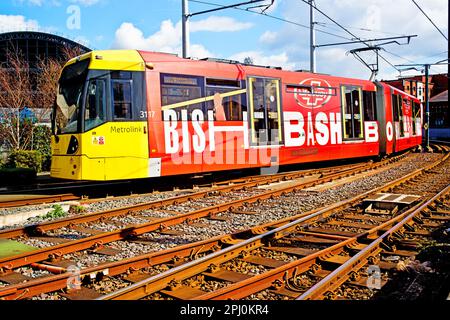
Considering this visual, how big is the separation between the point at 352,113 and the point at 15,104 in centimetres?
1537

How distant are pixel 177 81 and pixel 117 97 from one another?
173cm

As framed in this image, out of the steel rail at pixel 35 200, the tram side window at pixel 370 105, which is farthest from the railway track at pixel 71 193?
the tram side window at pixel 370 105

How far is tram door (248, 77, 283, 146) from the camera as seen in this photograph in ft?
43.5

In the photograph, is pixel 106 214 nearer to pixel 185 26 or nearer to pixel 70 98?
pixel 70 98

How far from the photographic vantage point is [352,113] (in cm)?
1686

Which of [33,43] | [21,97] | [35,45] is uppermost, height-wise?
[33,43]

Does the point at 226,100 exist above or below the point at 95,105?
above

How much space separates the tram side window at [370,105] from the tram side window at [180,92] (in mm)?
8347

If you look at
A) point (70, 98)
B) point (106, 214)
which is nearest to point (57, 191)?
point (70, 98)

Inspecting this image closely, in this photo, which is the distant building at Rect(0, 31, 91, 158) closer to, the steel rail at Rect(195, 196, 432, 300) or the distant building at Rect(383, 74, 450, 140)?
the steel rail at Rect(195, 196, 432, 300)

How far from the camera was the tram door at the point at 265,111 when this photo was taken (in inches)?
522

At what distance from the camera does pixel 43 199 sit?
34.8 feet

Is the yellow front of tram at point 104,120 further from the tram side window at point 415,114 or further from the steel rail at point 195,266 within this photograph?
the tram side window at point 415,114
